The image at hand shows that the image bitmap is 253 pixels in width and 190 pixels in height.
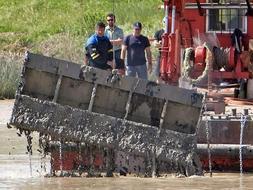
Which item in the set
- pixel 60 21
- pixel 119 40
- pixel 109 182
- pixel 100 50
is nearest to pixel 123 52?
pixel 119 40

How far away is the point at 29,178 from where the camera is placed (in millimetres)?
16953

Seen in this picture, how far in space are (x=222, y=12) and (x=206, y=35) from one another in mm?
469

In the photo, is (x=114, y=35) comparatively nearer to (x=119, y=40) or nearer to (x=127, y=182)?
(x=119, y=40)

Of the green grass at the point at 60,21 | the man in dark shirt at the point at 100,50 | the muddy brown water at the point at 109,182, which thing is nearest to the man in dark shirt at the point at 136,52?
the man in dark shirt at the point at 100,50

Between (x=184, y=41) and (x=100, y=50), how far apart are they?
1644 millimetres

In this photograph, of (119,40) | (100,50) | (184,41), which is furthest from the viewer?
(119,40)

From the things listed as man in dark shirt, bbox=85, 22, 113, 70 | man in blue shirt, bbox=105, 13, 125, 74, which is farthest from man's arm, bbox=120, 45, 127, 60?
man in dark shirt, bbox=85, 22, 113, 70

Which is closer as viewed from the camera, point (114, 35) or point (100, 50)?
point (100, 50)

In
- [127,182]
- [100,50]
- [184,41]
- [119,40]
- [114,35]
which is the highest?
[114,35]

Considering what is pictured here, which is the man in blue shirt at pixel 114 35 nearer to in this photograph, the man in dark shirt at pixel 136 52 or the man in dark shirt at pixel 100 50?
the man in dark shirt at pixel 136 52

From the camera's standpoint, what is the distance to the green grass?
116 feet

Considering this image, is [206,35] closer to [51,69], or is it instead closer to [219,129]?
[219,129]

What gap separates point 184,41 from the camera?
815 inches

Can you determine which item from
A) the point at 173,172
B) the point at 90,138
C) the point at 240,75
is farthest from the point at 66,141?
the point at 240,75
